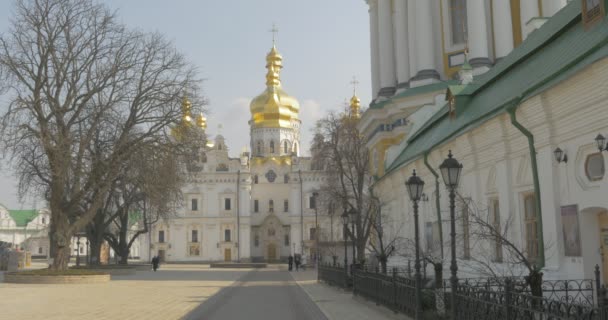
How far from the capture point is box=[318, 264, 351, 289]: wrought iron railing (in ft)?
81.4

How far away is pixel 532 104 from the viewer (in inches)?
550

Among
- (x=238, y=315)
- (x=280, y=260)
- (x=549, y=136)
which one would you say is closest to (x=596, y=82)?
(x=549, y=136)

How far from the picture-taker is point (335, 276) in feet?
89.3

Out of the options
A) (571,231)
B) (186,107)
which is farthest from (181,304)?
(186,107)

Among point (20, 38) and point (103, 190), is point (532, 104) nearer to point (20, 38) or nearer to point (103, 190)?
point (103, 190)

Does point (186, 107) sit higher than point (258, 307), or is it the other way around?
point (186, 107)

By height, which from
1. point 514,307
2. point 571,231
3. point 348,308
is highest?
point 571,231

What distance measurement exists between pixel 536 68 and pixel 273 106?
72321 millimetres

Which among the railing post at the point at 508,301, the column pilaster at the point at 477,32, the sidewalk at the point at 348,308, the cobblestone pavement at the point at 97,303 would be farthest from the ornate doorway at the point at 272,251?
the railing post at the point at 508,301

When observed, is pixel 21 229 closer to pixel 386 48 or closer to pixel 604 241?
pixel 386 48

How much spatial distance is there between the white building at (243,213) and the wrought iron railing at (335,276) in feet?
146

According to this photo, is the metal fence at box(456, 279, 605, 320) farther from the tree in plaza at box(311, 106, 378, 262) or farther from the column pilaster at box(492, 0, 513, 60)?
the tree in plaza at box(311, 106, 378, 262)

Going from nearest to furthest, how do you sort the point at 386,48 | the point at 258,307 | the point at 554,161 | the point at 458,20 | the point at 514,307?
the point at 514,307 → the point at 554,161 → the point at 258,307 → the point at 458,20 → the point at 386,48

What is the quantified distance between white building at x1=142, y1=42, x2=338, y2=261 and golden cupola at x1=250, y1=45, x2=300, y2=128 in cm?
657
